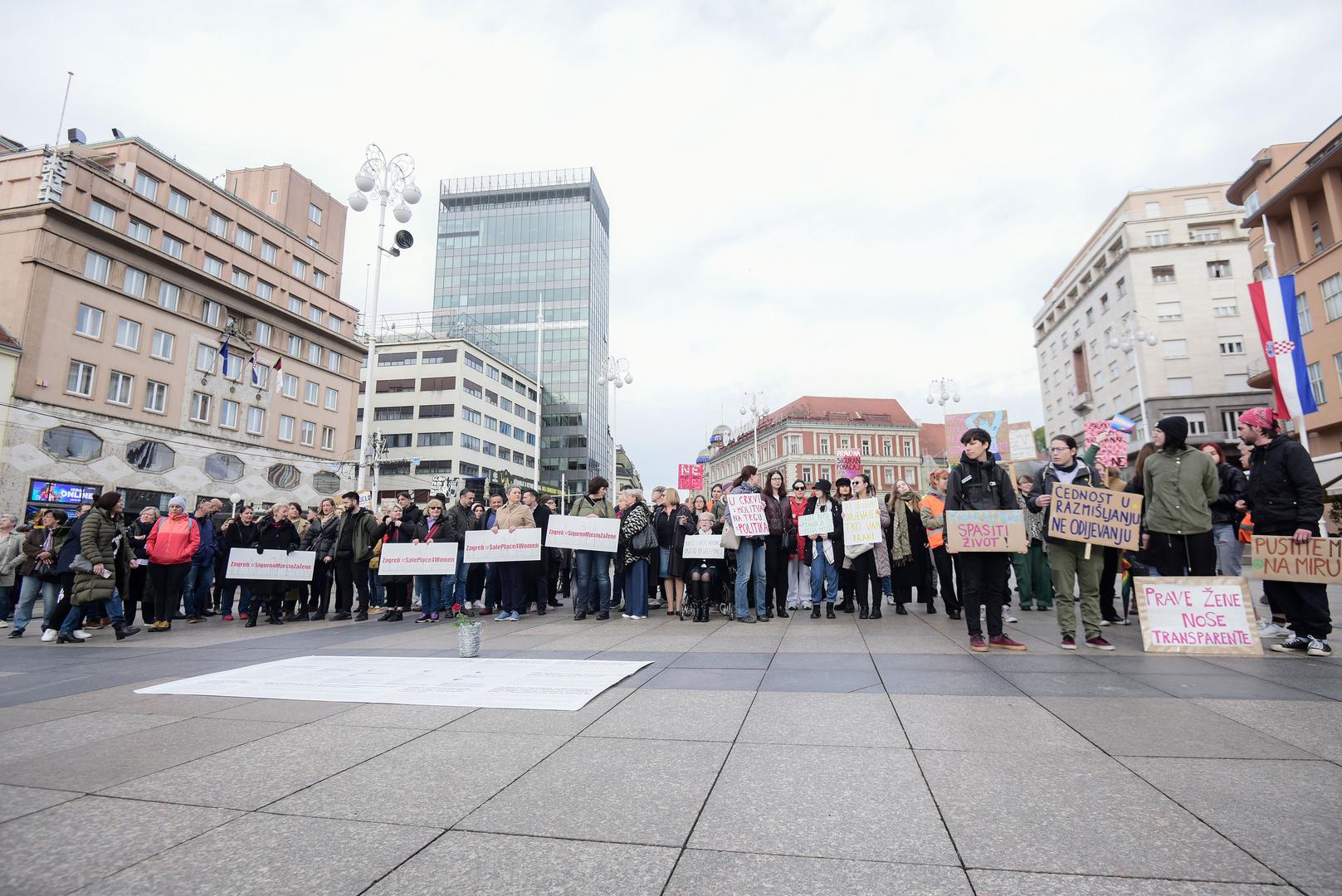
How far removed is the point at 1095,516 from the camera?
253 inches

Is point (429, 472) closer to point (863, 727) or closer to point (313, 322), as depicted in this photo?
point (313, 322)

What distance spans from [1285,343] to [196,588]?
99.8 ft

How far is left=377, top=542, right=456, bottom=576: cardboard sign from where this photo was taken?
10.5m

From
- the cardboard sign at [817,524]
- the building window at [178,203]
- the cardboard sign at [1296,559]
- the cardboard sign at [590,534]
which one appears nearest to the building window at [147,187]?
the building window at [178,203]

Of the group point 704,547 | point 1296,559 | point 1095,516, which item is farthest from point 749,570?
point 1296,559

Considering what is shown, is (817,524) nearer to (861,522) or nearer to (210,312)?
(861,522)

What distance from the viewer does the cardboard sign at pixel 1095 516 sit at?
21.0 feet

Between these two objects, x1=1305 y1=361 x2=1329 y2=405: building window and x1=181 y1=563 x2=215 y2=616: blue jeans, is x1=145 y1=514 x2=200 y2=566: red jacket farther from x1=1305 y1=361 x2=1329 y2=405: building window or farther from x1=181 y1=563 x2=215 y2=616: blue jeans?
x1=1305 y1=361 x2=1329 y2=405: building window

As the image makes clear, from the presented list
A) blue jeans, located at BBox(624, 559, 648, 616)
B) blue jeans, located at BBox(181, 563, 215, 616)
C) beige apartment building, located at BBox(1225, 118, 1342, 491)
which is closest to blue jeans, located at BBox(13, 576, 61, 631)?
blue jeans, located at BBox(181, 563, 215, 616)

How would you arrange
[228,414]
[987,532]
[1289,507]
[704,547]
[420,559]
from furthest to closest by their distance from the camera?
[228,414]
[420,559]
[704,547]
[987,532]
[1289,507]

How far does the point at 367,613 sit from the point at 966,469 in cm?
1003

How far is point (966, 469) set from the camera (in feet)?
22.9

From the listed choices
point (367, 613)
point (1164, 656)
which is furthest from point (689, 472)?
point (1164, 656)

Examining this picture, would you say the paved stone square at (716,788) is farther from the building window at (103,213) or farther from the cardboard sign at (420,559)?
the building window at (103,213)
